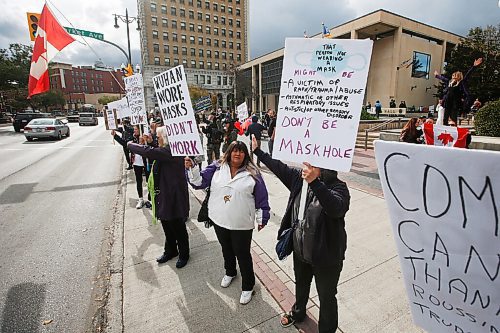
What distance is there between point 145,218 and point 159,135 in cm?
253

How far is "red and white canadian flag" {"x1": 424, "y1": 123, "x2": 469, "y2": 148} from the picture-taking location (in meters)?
3.94

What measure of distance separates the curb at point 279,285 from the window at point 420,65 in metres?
36.9

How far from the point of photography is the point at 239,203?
108 inches

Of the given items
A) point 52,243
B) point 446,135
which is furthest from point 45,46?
point 446,135

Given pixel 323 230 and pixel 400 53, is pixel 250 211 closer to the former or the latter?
pixel 323 230

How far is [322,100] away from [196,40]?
67010mm

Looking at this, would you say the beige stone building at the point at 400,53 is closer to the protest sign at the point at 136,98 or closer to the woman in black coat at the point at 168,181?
the protest sign at the point at 136,98

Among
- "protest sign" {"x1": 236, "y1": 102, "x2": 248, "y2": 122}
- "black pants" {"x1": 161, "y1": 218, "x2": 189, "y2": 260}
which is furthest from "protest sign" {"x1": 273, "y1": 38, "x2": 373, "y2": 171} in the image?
"protest sign" {"x1": 236, "y1": 102, "x2": 248, "y2": 122}

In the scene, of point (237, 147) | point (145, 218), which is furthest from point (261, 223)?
point (145, 218)

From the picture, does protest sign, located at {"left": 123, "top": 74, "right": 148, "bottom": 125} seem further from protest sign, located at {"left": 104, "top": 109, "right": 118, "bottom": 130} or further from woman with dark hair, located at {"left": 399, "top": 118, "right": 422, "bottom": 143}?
woman with dark hair, located at {"left": 399, "top": 118, "right": 422, "bottom": 143}

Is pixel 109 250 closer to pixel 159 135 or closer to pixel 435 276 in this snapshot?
pixel 159 135

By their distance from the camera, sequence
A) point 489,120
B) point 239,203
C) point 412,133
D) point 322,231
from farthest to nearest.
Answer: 1. point 489,120
2. point 412,133
3. point 239,203
4. point 322,231

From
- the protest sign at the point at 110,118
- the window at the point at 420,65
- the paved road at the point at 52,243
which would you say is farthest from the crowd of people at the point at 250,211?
the window at the point at 420,65

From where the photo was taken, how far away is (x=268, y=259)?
3.69 metres
